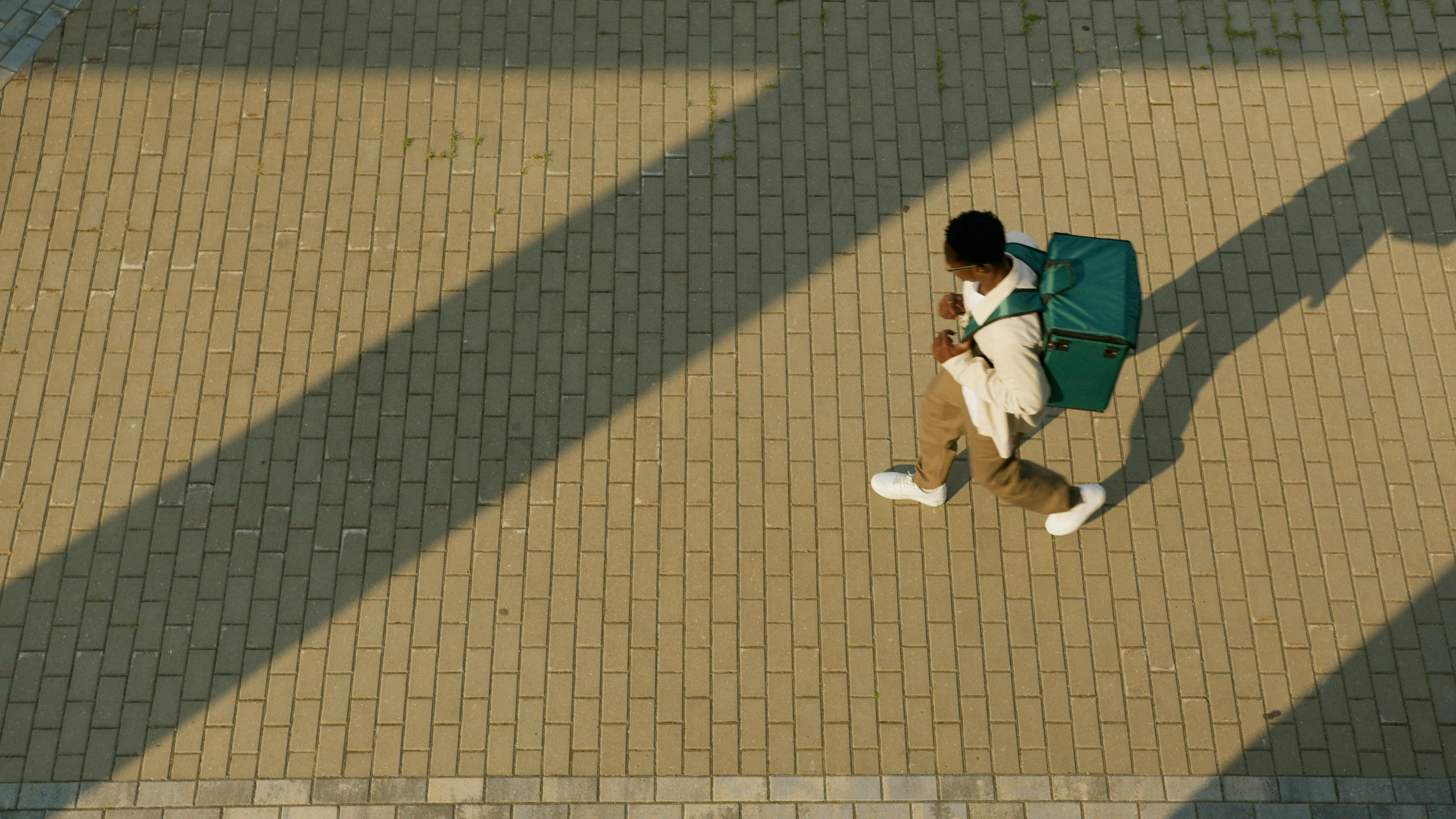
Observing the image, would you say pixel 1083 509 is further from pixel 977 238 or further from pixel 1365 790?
pixel 977 238

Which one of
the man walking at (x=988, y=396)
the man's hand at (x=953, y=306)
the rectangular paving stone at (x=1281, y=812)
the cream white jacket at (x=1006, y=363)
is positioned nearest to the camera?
the man walking at (x=988, y=396)

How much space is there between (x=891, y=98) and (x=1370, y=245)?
2.95 m

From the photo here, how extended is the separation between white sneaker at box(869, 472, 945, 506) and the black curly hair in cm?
171

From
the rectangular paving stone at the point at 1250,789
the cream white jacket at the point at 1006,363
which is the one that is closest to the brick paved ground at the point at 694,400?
the rectangular paving stone at the point at 1250,789

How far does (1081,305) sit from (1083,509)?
1497mm

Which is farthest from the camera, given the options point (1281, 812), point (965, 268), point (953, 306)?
point (1281, 812)

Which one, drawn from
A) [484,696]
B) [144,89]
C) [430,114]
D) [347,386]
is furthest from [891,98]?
[144,89]

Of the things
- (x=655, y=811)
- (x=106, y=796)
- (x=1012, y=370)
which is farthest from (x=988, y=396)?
(x=106, y=796)

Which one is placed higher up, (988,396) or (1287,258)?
(988,396)

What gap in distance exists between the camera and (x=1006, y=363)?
4.20m

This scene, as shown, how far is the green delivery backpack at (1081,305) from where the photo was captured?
422cm

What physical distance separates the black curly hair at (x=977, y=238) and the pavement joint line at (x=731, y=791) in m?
2.57

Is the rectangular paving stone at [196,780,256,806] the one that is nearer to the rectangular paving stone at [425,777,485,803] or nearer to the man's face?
the rectangular paving stone at [425,777,485,803]

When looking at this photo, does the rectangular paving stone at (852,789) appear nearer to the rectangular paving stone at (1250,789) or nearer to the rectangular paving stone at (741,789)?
the rectangular paving stone at (741,789)
